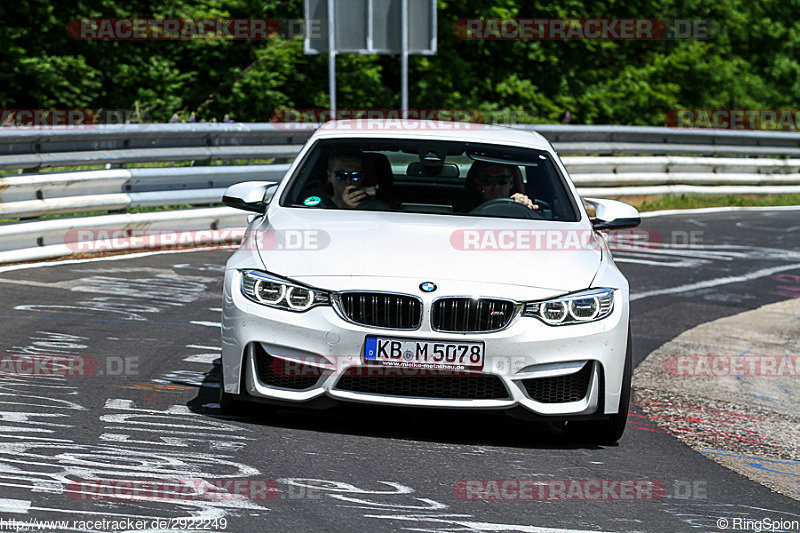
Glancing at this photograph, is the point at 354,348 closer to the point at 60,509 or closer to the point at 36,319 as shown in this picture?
the point at 60,509

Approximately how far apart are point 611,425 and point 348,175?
208cm

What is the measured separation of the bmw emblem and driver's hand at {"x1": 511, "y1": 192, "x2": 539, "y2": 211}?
1.50m

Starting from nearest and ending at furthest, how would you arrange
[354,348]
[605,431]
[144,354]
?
[354,348]
[605,431]
[144,354]

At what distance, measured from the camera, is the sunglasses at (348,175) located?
7.13 m

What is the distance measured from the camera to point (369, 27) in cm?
1980

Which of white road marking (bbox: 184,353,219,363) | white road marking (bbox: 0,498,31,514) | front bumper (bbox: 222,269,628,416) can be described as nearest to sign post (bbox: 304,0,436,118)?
white road marking (bbox: 184,353,219,363)

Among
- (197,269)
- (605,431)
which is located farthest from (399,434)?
(197,269)

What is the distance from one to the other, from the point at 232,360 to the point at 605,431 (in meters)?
1.80

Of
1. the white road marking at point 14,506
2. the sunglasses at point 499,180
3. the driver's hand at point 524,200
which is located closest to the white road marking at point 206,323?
the sunglasses at point 499,180

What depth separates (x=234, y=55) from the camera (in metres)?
32.5

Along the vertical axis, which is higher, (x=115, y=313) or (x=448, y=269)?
(x=448, y=269)

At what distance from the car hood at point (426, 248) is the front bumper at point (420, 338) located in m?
0.19

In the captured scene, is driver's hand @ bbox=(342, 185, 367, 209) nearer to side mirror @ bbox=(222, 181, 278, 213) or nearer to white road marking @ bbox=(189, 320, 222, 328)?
side mirror @ bbox=(222, 181, 278, 213)

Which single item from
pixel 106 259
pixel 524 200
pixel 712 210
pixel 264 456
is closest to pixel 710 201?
pixel 712 210
